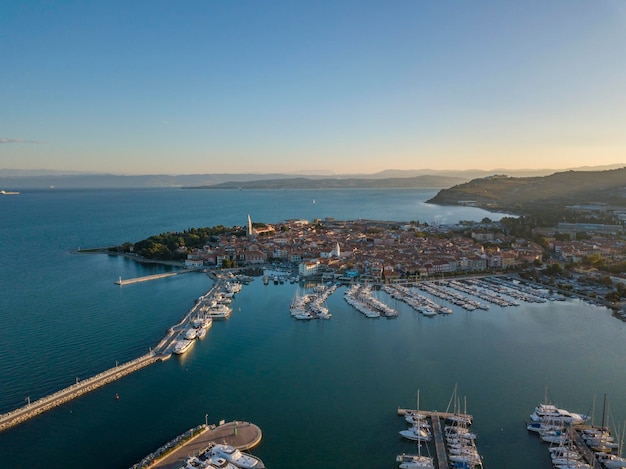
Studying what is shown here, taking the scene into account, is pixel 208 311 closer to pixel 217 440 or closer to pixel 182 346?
pixel 182 346

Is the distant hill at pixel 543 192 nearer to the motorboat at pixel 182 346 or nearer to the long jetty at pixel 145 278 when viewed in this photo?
the long jetty at pixel 145 278

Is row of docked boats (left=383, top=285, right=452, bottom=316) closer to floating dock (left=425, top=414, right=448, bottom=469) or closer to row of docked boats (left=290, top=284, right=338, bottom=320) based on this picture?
row of docked boats (left=290, top=284, right=338, bottom=320)

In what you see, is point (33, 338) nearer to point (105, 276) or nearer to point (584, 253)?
point (105, 276)

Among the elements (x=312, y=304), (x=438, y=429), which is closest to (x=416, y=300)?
(x=312, y=304)

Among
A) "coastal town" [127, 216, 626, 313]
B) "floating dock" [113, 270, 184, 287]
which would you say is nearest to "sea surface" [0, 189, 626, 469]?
"floating dock" [113, 270, 184, 287]

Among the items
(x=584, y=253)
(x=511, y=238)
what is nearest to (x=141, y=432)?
(x=584, y=253)

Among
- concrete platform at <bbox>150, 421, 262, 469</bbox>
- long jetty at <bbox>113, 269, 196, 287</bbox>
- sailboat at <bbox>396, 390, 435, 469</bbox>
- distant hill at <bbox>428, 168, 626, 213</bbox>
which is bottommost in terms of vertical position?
long jetty at <bbox>113, 269, 196, 287</bbox>
